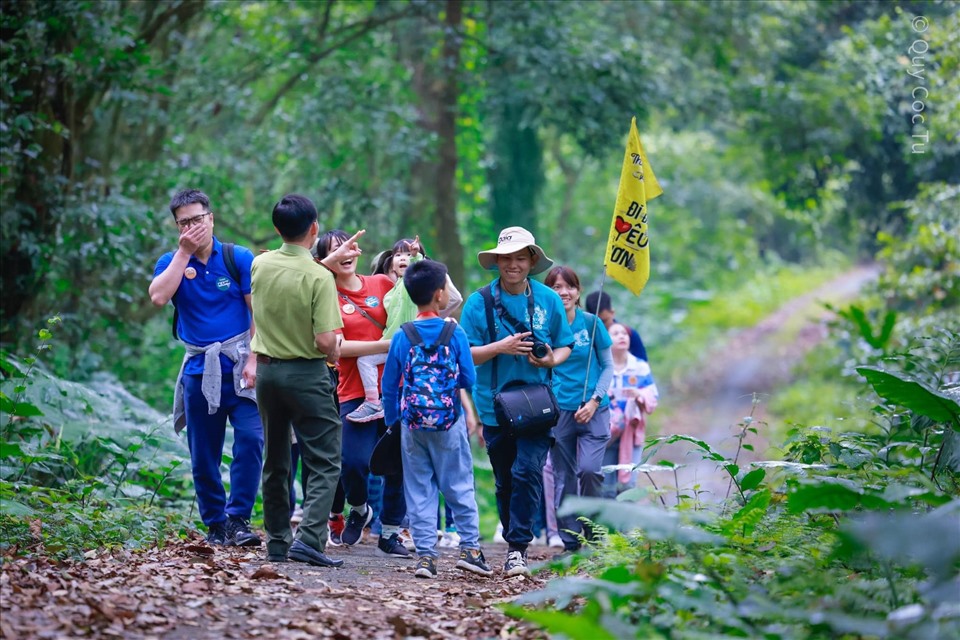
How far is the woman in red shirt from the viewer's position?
817 cm

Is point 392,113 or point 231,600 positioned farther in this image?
point 392,113

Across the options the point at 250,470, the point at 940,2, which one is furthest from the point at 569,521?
the point at 940,2

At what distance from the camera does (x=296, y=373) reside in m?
6.81

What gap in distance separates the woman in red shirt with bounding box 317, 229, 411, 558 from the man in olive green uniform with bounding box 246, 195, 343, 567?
1.12 metres

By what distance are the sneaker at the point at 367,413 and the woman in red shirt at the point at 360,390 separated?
66 mm

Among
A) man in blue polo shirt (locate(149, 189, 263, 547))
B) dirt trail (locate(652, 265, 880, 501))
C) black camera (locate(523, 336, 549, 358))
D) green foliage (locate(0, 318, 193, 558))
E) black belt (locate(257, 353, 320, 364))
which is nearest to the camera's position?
green foliage (locate(0, 318, 193, 558))

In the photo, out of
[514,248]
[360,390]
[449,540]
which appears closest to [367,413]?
[360,390]

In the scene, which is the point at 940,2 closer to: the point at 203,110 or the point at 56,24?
the point at 203,110

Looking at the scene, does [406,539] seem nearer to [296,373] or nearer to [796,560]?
[296,373]

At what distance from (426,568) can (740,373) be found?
79.9ft

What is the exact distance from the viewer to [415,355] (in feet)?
22.5

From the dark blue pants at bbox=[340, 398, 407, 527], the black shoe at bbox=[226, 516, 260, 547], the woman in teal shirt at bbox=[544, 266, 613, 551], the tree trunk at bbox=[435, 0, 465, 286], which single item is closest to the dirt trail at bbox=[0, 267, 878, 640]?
the black shoe at bbox=[226, 516, 260, 547]

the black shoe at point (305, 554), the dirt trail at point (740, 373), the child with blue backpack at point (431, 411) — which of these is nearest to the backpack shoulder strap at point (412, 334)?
the child with blue backpack at point (431, 411)

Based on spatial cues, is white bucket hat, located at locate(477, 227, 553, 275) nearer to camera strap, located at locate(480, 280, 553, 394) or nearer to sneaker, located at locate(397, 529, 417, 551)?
camera strap, located at locate(480, 280, 553, 394)
